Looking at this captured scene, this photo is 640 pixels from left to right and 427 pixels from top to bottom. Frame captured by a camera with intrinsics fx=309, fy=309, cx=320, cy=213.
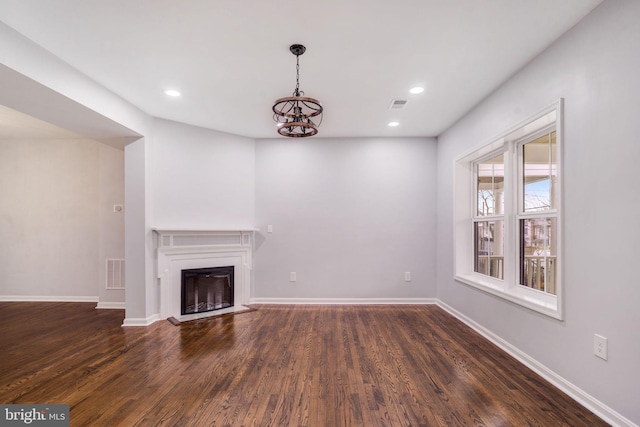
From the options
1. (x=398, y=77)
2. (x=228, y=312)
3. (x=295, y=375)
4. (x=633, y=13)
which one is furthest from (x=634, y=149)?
(x=228, y=312)

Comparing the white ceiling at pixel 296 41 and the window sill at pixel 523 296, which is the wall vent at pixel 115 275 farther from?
the window sill at pixel 523 296

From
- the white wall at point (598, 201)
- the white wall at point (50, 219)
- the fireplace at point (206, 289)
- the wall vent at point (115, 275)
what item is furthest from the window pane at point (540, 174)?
the white wall at point (50, 219)

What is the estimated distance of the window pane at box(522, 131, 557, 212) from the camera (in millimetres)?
2623

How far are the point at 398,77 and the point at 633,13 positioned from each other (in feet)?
5.18

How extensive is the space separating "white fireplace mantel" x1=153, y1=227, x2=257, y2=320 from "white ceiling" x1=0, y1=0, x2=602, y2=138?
1722 mm

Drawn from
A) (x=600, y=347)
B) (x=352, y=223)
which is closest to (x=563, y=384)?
(x=600, y=347)

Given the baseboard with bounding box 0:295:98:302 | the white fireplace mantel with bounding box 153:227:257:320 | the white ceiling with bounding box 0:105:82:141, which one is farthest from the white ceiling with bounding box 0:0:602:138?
the baseboard with bounding box 0:295:98:302

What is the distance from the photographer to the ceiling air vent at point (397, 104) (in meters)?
3.46

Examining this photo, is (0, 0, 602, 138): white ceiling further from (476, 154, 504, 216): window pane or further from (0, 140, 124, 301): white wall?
(0, 140, 124, 301): white wall

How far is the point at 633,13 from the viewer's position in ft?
5.73

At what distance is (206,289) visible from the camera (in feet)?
14.3

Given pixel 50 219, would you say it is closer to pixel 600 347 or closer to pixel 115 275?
pixel 115 275

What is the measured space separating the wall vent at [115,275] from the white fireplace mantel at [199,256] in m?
1.21

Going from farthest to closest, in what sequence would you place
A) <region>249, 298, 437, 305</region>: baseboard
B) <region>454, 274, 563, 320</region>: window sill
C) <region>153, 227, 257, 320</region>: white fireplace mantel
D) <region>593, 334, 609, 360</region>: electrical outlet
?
<region>249, 298, 437, 305</region>: baseboard
<region>153, 227, 257, 320</region>: white fireplace mantel
<region>454, 274, 563, 320</region>: window sill
<region>593, 334, 609, 360</region>: electrical outlet
